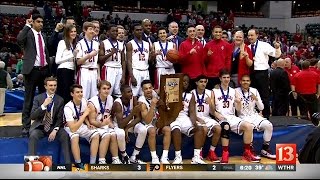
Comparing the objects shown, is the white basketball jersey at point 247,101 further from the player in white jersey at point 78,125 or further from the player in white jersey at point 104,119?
the player in white jersey at point 78,125

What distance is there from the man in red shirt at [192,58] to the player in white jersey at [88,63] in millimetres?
1282

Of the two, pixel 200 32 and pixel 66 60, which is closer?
pixel 66 60

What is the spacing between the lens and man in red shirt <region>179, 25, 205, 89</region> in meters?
6.72

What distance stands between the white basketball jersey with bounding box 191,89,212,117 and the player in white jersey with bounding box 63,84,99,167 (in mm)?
1555

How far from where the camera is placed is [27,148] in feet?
20.2

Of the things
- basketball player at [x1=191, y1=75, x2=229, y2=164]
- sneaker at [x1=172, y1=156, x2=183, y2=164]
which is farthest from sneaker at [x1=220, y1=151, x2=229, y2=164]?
sneaker at [x1=172, y1=156, x2=183, y2=164]

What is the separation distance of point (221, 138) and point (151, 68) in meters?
1.62

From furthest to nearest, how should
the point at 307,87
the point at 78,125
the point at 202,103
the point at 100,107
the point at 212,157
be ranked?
1. the point at 307,87
2. the point at 202,103
3. the point at 212,157
4. the point at 100,107
5. the point at 78,125

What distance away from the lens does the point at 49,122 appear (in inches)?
232

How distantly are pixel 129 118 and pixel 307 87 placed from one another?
4.25 metres

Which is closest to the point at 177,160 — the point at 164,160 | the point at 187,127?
the point at 164,160

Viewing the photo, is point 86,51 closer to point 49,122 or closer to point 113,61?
point 113,61

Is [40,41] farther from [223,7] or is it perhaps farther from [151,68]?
[223,7]

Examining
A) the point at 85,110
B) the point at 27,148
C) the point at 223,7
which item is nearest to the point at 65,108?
the point at 85,110
